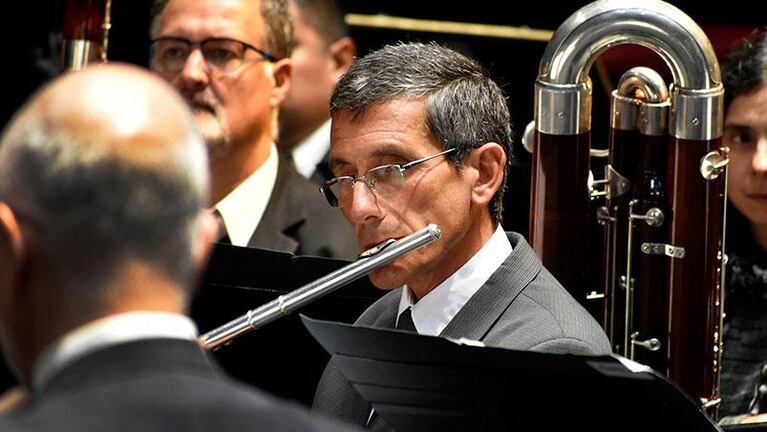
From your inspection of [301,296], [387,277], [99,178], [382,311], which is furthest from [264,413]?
[382,311]

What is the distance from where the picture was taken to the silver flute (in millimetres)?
2336

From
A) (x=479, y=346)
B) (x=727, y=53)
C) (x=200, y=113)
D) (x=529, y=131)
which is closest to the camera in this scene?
(x=479, y=346)

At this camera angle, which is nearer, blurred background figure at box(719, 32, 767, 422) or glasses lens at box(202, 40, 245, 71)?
blurred background figure at box(719, 32, 767, 422)

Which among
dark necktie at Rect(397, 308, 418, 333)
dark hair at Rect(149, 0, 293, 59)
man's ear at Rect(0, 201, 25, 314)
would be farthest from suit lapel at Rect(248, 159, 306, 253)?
man's ear at Rect(0, 201, 25, 314)

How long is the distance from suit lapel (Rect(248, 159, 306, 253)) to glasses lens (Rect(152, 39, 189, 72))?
0.38 meters

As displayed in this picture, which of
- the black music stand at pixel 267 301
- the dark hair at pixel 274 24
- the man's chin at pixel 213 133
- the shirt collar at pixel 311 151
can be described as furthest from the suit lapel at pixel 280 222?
the shirt collar at pixel 311 151

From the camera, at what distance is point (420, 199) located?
8.19ft

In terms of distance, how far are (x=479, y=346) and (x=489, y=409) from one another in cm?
16

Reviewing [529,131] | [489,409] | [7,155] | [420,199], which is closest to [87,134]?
[7,155]

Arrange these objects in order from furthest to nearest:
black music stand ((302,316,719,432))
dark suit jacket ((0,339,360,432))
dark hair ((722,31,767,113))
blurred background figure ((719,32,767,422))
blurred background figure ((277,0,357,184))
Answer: blurred background figure ((277,0,357,184)) → dark hair ((722,31,767,113)) → blurred background figure ((719,32,767,422)) → black music stand ((302,316,719,432)) → dark suit jacket ((0,339,360,432))

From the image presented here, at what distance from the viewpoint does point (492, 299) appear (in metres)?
2.41

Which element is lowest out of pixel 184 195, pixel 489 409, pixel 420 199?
pixel 489 409

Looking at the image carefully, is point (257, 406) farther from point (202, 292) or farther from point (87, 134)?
point (202, 292)

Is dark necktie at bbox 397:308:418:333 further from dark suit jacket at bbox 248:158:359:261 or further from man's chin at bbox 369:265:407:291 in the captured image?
dark suit jacket at bbox 248:158:359:261
